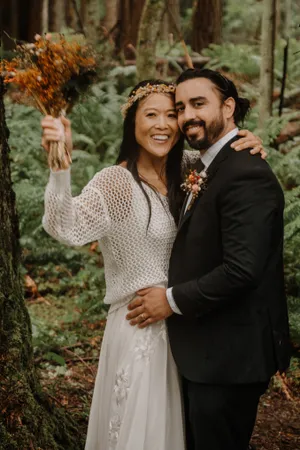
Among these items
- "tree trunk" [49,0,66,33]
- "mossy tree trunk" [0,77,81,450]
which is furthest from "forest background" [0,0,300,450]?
"tree trunk" [49,0,66,33]

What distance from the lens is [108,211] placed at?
9.98 feet

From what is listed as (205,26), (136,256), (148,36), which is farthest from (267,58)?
(205,26)

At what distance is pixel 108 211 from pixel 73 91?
23.9 inches

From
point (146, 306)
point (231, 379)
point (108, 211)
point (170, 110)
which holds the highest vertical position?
point (170, 110)

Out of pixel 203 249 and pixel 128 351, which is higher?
pixel 203 249

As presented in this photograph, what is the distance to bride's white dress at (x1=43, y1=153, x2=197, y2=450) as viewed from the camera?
3010 mm

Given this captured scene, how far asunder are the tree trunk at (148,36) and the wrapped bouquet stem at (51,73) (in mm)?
4885

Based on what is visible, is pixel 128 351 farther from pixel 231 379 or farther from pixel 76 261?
pixel 76 261

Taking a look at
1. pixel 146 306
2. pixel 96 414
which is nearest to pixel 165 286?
pixel 146 306

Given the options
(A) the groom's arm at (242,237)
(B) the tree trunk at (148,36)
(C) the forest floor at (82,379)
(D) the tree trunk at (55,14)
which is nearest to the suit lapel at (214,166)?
(A) the groom's arm at (242,237)

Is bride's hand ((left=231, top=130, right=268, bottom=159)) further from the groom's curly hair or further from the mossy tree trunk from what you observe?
the mossy tree trunk

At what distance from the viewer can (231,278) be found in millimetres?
2787

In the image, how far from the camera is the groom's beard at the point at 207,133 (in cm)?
302

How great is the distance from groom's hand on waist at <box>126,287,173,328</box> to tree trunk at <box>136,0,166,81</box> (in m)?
4.95
